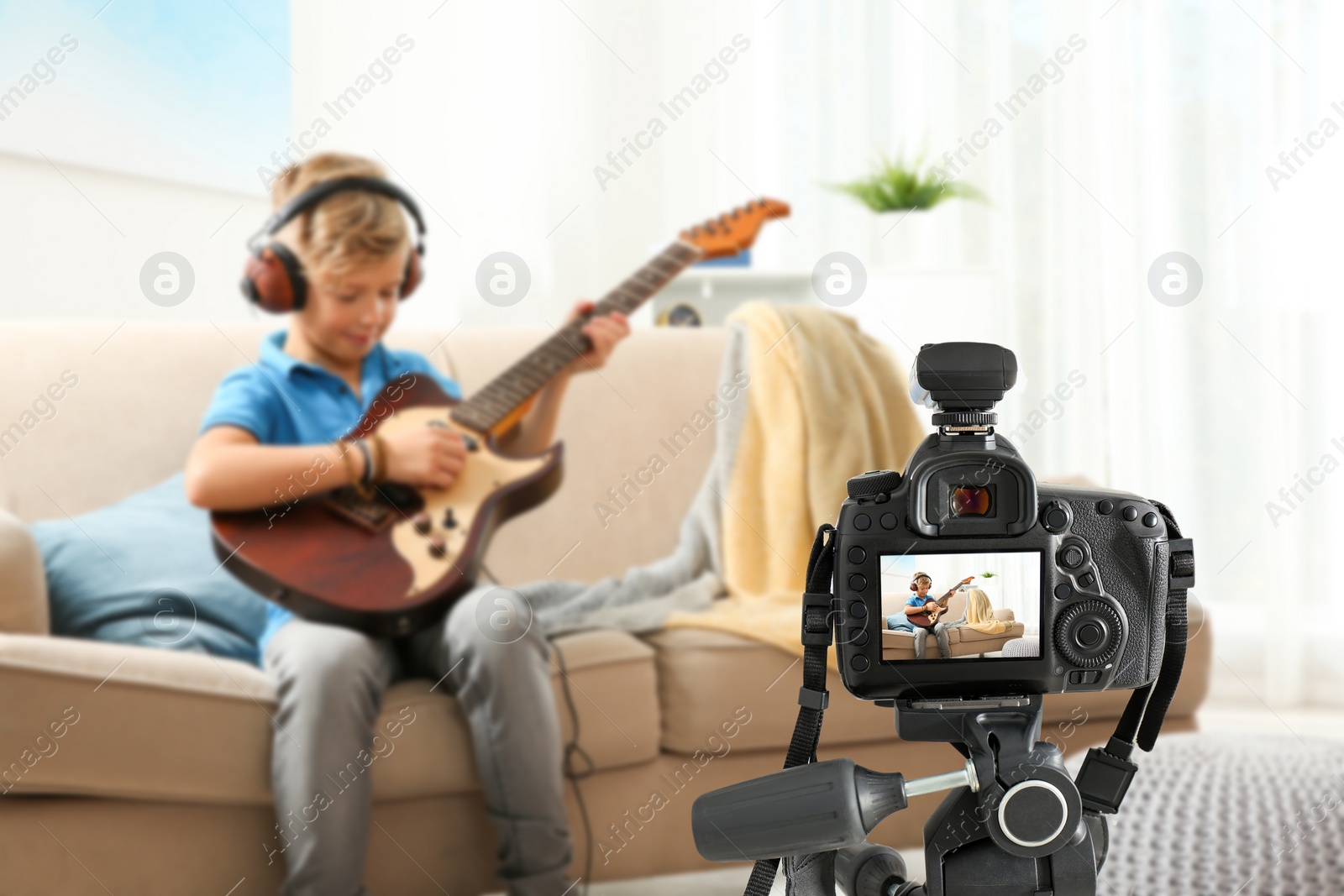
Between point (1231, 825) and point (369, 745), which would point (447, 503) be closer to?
point (369, 745)

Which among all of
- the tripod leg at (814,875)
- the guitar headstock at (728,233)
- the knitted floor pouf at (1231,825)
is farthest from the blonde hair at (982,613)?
the guitar headstock at (728,233)

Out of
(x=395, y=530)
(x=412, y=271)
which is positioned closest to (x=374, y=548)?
(x=395, y=530)

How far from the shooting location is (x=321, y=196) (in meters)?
1.27

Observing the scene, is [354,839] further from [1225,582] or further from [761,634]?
[1225,582]

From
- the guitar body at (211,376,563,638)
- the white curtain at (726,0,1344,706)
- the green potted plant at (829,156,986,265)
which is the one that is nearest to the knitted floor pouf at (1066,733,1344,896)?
the guitar body at (211,376,563,638)

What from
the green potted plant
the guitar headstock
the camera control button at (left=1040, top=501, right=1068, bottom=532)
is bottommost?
the camera control button at (left=1040, top=501, right=1068, bottom=532)

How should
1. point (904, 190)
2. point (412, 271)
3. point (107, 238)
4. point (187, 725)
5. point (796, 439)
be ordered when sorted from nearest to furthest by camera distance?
1. point (187, 725)
2. point (412, 271)
3. point (796, 439)
4. point (107, 238)
5. point (904, 190)

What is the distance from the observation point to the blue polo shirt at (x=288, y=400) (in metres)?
1.22

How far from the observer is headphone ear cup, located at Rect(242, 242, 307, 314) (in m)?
1.26

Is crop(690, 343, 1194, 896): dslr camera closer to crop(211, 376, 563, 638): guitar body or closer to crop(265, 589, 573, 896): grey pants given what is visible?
crop(265, 589, 573, 896): grey pants

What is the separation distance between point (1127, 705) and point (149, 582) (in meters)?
1.15

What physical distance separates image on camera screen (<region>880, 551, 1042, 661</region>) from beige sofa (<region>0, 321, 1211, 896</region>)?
734mm

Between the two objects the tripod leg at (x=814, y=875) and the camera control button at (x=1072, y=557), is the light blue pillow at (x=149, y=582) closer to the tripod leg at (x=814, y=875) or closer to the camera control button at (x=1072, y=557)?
the tripod leg at (x=814, y=875)

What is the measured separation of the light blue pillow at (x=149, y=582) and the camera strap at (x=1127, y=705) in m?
0.96
